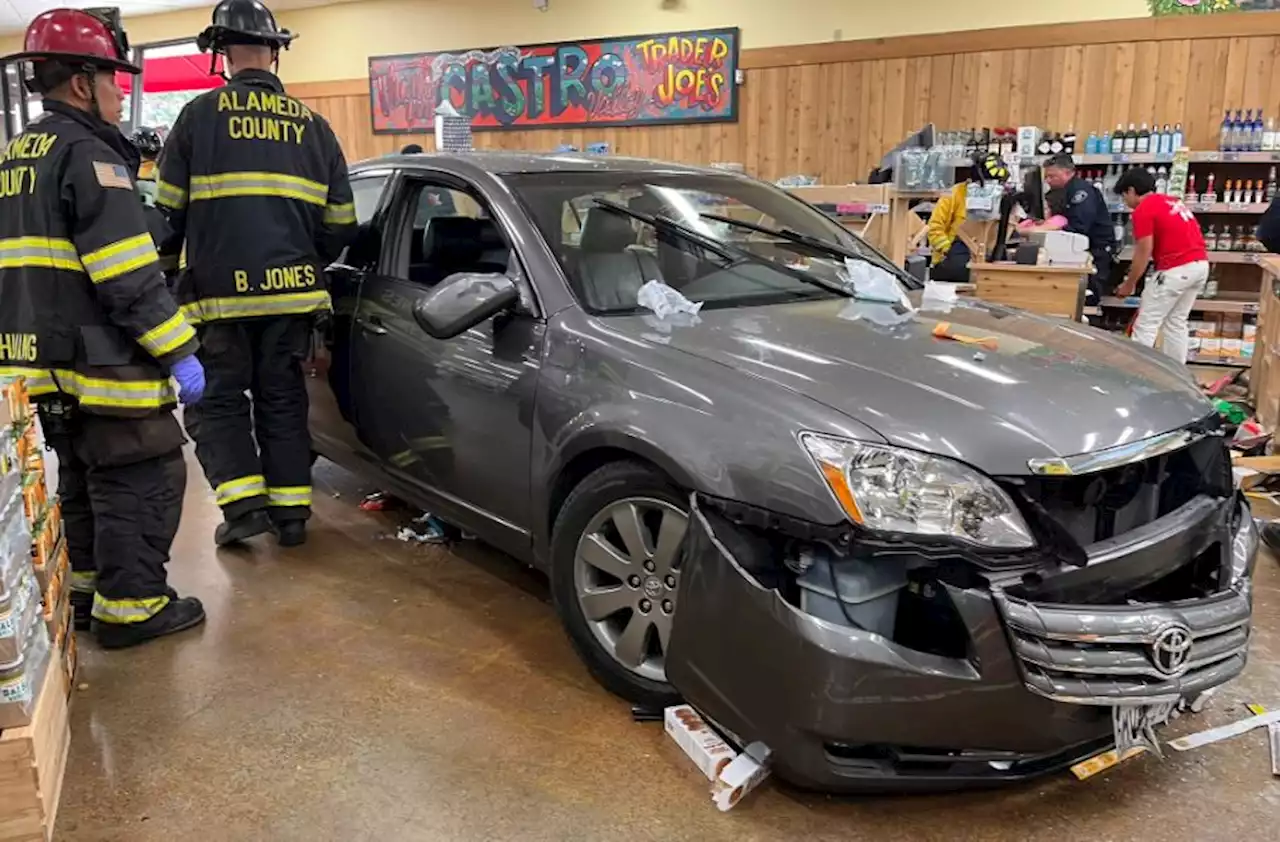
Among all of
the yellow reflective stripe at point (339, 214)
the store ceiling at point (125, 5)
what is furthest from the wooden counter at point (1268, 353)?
the store ceiling at point (125, 5)

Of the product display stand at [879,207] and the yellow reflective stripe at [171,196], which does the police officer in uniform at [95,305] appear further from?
the product display stand at [879,207]

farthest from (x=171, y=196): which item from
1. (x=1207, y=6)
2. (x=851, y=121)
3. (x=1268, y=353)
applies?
(x=1207, y=6)

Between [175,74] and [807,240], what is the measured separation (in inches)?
511

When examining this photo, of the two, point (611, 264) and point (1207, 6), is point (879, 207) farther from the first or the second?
point (1207, 6)

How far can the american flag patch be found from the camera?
2576mm

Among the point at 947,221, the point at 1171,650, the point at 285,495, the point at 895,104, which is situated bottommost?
the point at 285,495

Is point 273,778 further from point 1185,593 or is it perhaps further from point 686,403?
point 1185,593

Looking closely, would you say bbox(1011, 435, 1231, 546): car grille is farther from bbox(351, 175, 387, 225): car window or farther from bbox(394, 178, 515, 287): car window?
bbox(351, 175, 387, 225): car window

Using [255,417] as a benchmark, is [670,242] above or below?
above

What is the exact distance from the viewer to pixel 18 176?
102 inches

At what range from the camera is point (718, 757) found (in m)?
2.25

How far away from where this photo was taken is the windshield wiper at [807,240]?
10.3 ft

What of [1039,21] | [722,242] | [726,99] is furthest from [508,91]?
[722,242]

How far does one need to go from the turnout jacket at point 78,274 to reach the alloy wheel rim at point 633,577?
1.28 metres
